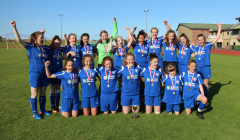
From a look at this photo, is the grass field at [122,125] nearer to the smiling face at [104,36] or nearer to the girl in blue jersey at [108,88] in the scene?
the girl in blue jersey at [108,88]

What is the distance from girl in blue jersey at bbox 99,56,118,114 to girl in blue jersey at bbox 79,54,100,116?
20cm

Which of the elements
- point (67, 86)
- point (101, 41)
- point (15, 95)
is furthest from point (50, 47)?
point (15, 95)

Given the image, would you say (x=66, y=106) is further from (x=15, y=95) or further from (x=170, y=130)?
(x=15, y=95)

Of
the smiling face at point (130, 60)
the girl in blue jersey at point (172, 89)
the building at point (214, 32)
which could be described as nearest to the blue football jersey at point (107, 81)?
the smiling face at point (130, 60)

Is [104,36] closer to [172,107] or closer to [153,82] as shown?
[153,82]

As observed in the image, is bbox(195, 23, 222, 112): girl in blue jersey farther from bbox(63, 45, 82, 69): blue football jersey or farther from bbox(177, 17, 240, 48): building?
bbox(177, 17, 240, 48): building

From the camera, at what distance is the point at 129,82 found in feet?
13.5

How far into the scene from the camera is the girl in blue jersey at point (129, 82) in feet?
13.5

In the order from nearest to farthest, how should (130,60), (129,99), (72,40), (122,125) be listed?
(122,125), (130,60), (129,99), (72,40)

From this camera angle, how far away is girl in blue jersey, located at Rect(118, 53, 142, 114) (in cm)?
410

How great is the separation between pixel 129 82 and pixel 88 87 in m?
1.02

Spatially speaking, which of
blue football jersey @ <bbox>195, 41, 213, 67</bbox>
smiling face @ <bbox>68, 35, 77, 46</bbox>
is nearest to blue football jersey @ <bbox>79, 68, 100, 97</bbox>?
smiling face @ <bbox>68, 35, 77, 46</bbox>

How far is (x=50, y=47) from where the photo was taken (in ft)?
13.7

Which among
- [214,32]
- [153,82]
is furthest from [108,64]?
[214,32]
